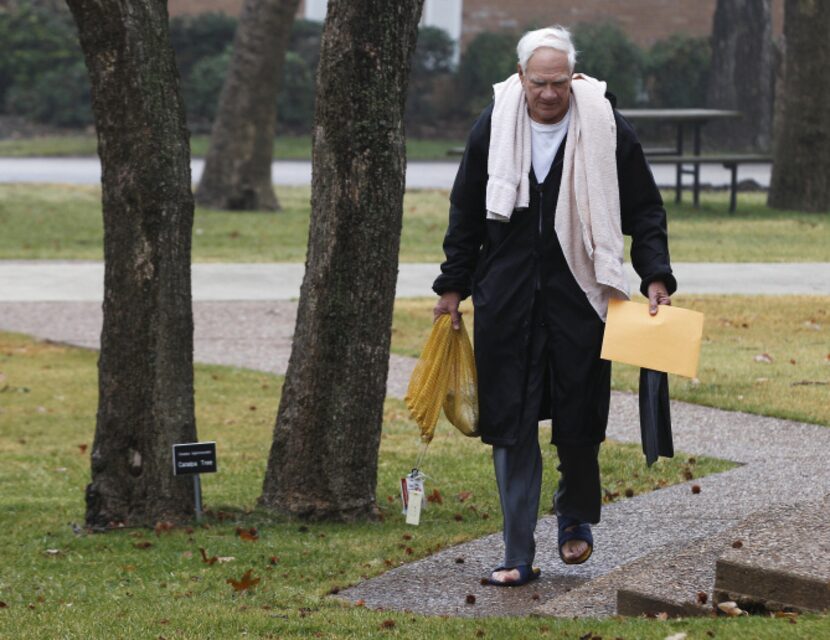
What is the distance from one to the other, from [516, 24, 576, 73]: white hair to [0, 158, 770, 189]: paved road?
18.3 meters

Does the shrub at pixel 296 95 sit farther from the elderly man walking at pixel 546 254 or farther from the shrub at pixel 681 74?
the elderly man walking at pixel 546 254

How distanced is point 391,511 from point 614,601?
202 centimetres

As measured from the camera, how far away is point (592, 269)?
5477 millimetres

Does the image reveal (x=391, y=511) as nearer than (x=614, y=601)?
No

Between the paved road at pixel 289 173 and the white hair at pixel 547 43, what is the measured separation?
18.3 meters

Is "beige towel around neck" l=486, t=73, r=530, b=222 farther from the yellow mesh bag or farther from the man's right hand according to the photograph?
the yellow mesh bag

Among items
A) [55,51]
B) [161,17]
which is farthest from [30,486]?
[55,51]

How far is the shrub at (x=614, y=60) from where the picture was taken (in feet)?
113

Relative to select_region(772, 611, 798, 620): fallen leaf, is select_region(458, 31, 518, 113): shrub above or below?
above

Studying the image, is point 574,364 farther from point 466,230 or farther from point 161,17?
point 161,17

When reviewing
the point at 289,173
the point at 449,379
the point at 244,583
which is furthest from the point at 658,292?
the point at 289,173

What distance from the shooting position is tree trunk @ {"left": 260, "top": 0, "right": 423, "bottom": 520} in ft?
21.2

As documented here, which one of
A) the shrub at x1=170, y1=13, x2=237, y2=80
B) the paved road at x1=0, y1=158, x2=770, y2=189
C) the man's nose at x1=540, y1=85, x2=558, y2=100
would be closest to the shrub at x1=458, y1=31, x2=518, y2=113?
the shrub at x1=170, y1=13, x2=237, y2=80

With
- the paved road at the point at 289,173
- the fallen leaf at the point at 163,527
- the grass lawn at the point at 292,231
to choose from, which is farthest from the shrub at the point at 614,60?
the fallen leaf at the point at 163,527
